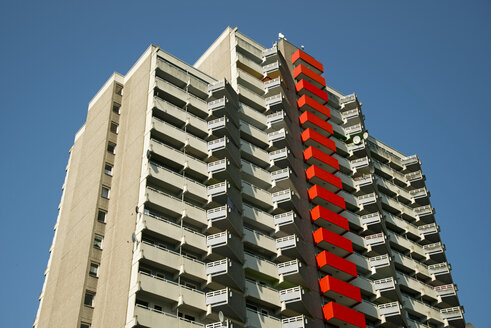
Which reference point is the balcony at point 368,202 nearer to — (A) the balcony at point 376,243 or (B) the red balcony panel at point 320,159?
(A) the balcony at point 376,243

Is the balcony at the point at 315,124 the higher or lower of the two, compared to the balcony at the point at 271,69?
lower

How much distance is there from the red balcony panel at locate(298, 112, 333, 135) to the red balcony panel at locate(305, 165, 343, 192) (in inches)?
260

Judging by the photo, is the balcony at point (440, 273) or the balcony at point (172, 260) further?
the balcony at point (440, 273)

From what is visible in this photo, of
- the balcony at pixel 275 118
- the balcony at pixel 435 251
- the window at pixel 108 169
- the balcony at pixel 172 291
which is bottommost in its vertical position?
the balcony at pixel 172 291

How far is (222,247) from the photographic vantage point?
46.2m

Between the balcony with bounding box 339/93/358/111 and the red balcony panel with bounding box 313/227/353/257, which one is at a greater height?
the balcony with bounding box 339/93/358/111

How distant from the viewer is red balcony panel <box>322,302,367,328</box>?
4922 cm

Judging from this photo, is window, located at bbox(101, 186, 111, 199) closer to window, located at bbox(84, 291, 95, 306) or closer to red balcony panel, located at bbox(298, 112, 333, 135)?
window, located at bbox(84, 291, 95, 306)

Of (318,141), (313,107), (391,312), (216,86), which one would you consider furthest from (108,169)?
(391,312)

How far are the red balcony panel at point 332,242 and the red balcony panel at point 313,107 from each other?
1667 cm

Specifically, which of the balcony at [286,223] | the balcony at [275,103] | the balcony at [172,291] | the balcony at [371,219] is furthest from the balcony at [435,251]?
the balcony at [172,291]

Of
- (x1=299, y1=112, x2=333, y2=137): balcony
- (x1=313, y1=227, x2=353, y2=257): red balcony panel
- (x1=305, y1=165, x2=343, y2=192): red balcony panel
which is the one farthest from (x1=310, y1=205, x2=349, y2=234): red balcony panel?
(x1=299, y1=112, x2=333, y2=137): balcony

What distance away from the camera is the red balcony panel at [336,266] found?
5269cm

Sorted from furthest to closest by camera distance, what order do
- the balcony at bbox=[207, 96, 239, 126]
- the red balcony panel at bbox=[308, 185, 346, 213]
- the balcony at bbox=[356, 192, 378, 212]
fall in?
the balcony at bbox=[356, 192, 378, 212] < the red balcony panel at bbox=[308, 185, 346, 213] < the balcony at bbox=[207, 96, 239, 126]
